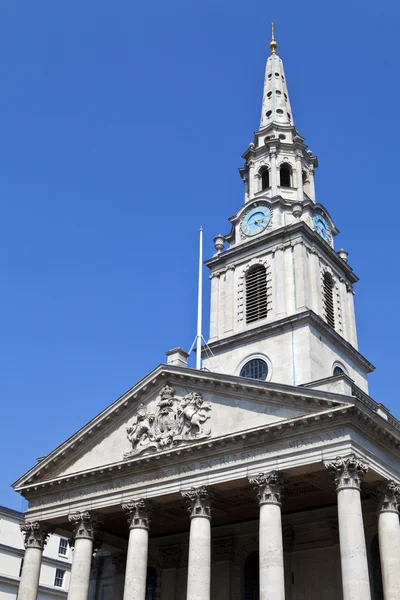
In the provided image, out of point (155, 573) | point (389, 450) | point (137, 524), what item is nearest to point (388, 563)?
point (389, 450)

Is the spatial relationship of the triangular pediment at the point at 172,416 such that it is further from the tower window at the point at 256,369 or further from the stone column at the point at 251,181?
the stone column at the point at 251,181

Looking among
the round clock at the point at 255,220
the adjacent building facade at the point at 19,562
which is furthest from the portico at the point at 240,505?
the round clock at the point at 255,220

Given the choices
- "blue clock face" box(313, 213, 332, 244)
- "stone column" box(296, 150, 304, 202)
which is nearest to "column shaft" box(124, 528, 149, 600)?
"blue clock face" box(313, 213, 332, 244)

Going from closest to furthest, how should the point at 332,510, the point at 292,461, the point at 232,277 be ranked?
the point at 292,461 < the point at 332,510 < the point at 232,277

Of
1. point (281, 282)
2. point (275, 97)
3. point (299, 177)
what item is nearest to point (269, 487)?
point (281, 282)

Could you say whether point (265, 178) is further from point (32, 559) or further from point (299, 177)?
point (32, 559)

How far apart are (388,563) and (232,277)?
23.5 m

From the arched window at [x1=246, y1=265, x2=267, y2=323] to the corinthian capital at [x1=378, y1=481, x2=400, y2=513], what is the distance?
16662mm

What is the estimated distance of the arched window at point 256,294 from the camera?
43.8 metres

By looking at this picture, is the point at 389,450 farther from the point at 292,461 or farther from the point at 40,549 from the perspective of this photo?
the point at 40,549

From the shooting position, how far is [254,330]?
4225 centimetres

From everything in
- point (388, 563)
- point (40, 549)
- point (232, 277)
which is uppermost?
point (232, 277)

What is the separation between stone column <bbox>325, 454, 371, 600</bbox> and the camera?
24562 mm

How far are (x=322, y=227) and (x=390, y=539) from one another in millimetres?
25286
